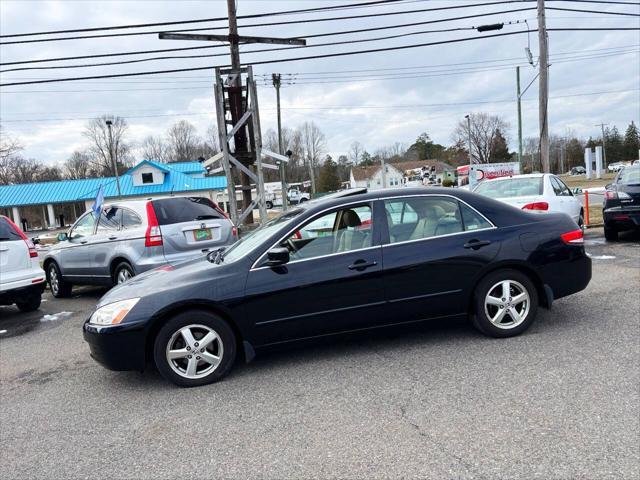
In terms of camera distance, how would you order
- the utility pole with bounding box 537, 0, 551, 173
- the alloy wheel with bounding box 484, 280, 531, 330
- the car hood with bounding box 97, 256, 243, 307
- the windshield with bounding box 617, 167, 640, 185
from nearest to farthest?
the car hood with bounding box 97, 256, 243, 307, the alloy wheel with bounding box 484, 280, 531, 330, the windshield with bounding box 617, 167, 640, 185, the utility pole with bounding box 537, 0, 551, 173

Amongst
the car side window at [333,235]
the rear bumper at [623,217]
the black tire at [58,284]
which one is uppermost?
the car side window at [333,235]

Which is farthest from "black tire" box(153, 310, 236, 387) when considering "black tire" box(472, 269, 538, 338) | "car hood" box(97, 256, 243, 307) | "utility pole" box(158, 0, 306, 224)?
"utility pole" box(158, 0, 306, 224)

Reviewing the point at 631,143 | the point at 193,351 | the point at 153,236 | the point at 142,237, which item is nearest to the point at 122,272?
the point at 142,237

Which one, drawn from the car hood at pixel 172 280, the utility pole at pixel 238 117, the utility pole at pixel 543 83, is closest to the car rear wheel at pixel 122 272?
the car hood at pixel 172 280

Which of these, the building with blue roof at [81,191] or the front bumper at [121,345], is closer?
the front bumper at [121,345]

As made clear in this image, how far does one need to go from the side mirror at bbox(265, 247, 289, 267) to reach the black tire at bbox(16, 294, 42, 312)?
5.44 m

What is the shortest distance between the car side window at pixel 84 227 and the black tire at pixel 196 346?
5429 millimetres

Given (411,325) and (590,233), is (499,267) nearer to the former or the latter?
(411,325)

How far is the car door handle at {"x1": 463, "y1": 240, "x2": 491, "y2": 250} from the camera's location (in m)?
4.67

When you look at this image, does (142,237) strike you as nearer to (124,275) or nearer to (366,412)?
(124,275)

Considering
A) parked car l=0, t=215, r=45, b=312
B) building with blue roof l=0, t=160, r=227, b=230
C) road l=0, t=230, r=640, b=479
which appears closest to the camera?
road l=0, t=230, r=640, b=479

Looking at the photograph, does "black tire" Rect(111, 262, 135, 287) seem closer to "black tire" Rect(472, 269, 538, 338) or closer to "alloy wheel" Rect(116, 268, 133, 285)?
"alloy wheel" Rect(116, 268, 133, 285)

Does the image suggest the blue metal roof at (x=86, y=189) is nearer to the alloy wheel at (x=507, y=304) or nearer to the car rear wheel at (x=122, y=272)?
the car rear wheel at (x=122, y=272)

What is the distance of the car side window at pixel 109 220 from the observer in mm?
8250
